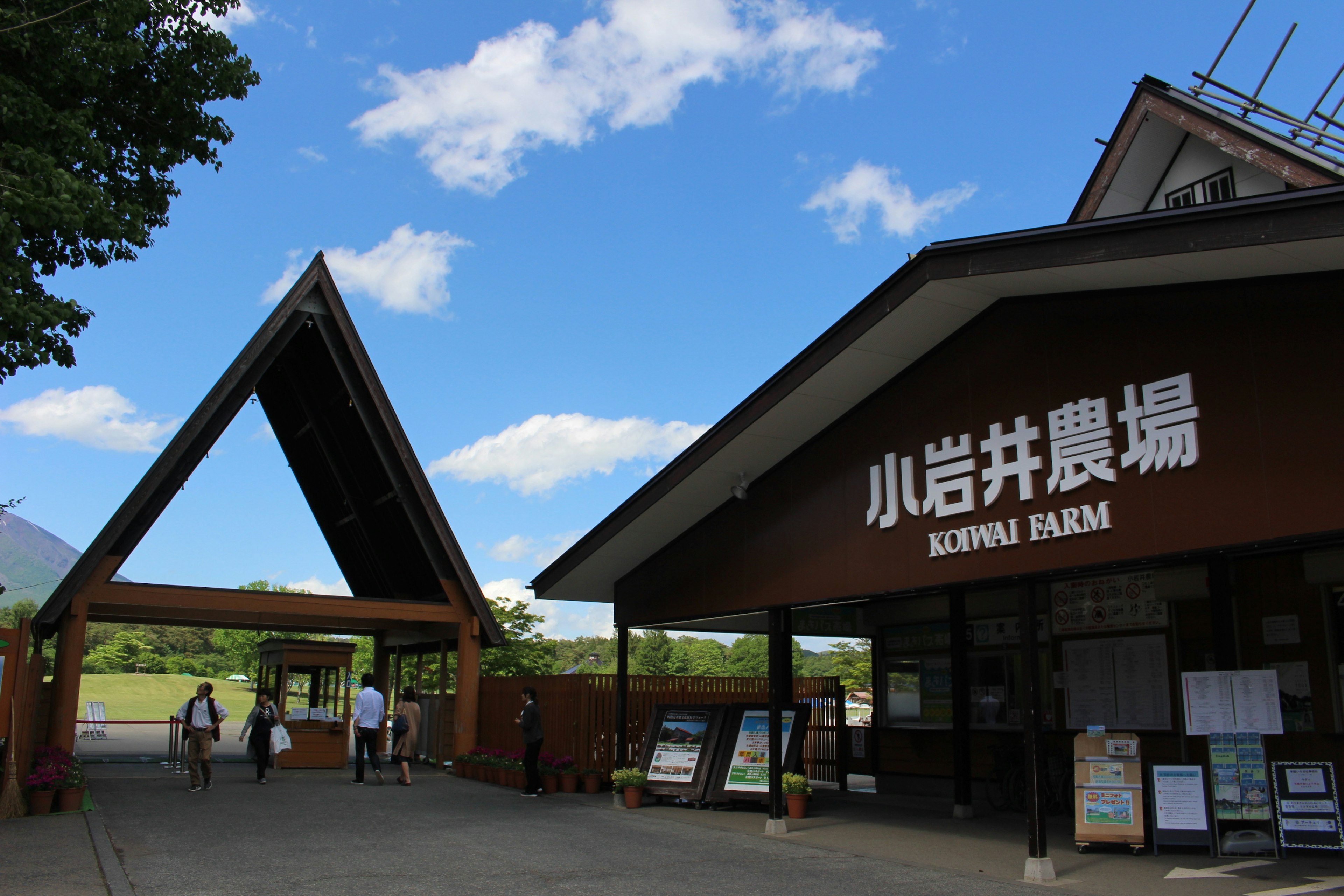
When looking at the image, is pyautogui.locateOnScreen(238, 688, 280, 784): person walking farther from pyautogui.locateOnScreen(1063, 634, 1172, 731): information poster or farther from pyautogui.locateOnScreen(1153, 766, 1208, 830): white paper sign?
pyautogui.locateOnScreen(1153, 766, 1208, 830): white paper sign

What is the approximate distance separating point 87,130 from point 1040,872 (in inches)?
452

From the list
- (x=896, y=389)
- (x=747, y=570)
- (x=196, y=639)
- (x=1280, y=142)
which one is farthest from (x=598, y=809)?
(x=196, y=639)

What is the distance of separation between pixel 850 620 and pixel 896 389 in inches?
297

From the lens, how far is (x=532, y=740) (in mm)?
14523

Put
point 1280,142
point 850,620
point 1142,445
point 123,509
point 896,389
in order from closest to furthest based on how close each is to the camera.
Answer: point 1142,445
point 896,389
point 1280,142
point 123,509
point 850,620

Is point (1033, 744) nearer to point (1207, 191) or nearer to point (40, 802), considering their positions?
point (1207, 191)

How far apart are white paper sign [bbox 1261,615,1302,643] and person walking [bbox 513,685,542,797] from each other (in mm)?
9553

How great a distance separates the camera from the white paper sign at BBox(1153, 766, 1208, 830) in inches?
368

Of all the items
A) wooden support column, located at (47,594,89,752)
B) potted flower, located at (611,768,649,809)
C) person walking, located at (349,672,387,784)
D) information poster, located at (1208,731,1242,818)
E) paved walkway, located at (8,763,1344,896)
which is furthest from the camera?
person walking, located at (349,672,387,784)

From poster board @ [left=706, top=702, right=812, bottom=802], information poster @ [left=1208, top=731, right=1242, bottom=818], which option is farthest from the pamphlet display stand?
poster board @ [left=706, top=702, right=812, bottom=802]

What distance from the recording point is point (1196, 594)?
1168cm

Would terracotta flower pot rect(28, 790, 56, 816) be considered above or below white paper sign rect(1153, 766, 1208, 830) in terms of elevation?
below

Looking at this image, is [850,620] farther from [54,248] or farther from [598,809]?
[54,248]

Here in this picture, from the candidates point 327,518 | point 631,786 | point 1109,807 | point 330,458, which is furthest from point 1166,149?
point 327,518
